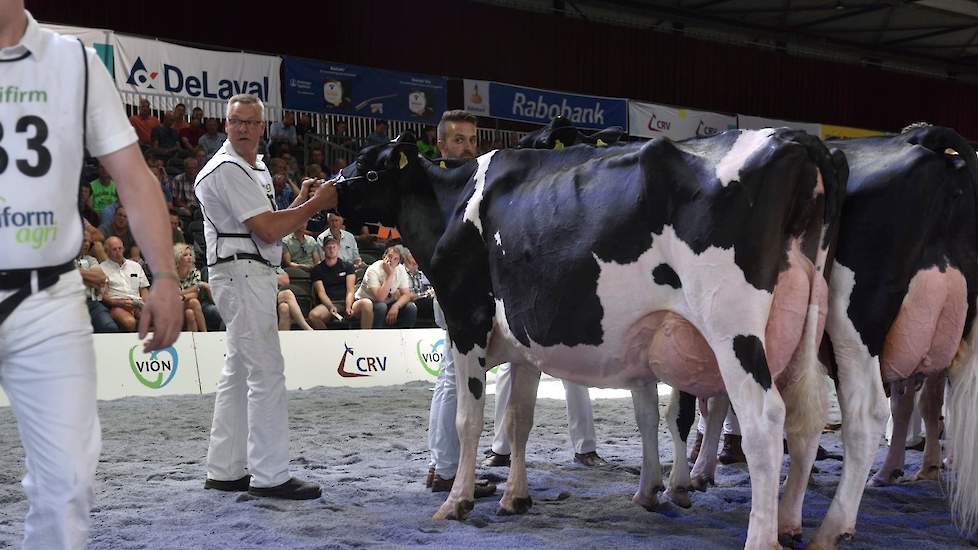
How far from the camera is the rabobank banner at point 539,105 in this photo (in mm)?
17141

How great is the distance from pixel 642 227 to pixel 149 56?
10949 millimetres

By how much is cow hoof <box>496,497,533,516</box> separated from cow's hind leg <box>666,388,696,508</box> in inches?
28.5

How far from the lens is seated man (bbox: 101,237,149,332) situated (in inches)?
420

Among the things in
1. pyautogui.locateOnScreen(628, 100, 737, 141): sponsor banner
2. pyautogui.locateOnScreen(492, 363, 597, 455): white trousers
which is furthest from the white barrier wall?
pyautogui.locateOnScreen(628, 100, 737, 141): sponsor banner

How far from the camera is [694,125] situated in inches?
759

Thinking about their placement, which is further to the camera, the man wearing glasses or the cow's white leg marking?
the man wearing glasses

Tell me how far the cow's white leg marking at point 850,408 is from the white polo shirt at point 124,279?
8.74 meters

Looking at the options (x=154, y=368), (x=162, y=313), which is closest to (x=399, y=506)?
(x=162, y=313)

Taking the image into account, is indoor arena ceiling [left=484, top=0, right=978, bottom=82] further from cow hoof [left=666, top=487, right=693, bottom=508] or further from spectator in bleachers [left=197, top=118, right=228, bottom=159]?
cow hoof [left=666, top=487, right=693, bottom=508]

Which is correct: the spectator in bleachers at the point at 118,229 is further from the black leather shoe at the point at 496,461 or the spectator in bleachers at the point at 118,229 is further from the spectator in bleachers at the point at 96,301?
the black leather shoe at the point at 496,461

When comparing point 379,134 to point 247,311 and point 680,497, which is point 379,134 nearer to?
point 247,311

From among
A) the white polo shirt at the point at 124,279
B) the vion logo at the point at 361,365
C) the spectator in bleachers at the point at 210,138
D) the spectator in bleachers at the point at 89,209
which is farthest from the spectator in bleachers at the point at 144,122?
the vion logo at the point at 361,365

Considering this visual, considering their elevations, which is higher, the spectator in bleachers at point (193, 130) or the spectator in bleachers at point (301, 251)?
the spectator in bleachers at point (193, 130)

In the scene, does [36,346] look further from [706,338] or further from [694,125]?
[694,125]
